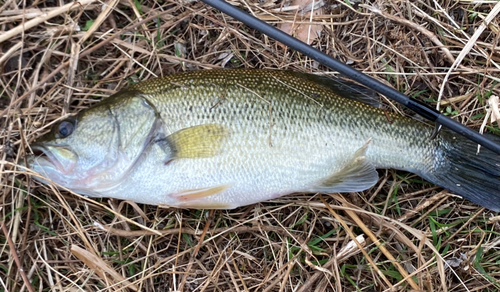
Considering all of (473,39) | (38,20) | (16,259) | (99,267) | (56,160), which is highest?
(38,20)

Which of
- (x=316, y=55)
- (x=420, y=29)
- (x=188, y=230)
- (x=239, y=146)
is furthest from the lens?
(x=420, y=29)

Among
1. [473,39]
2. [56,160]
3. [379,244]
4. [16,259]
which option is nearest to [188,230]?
[56,160]

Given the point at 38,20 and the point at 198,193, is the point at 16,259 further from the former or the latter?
the point at 38,20

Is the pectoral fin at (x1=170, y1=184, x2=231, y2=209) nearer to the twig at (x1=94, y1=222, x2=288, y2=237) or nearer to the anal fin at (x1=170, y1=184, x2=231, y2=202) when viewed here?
the anal fin at (x1=170, y1=184, x2=231, y2=202)

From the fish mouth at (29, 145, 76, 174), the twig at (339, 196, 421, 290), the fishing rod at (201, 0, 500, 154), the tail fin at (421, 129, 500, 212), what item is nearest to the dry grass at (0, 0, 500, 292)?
the twig at (339, 196, 421, 290)

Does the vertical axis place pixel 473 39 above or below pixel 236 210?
above

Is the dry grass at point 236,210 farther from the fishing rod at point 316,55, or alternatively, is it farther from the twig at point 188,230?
the fishing rod at point 316,55

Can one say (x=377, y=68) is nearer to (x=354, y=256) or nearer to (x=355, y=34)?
(x=355, y=34)
